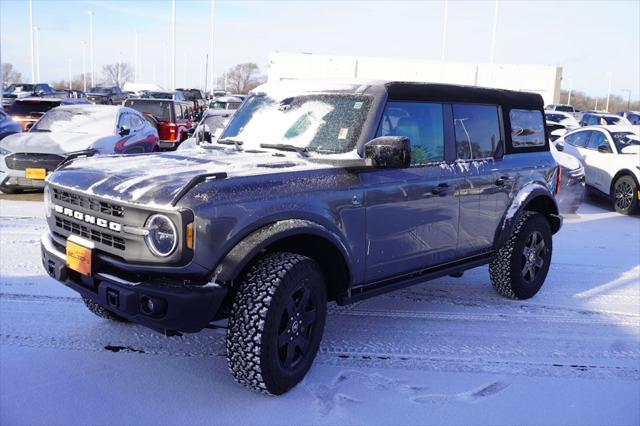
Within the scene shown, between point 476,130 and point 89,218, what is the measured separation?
10.6 feet

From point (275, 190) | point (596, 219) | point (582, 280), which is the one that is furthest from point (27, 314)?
point (596, 219)

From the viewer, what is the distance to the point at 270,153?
446 cm

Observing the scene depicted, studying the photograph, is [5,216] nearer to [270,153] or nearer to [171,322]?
[270,153]

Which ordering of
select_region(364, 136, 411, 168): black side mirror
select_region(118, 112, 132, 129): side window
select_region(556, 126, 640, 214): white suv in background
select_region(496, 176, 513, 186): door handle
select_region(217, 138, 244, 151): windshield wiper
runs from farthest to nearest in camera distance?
select_region(556, 126, 640, 214): white suv in background, select_region(118, 112, 132, 129): side window, select_region(496, 176, 513, 186): door handle, select_region(217, 138, 244, 151): windshield wiper, select_region(364, 136, 411, 168): black side mirror

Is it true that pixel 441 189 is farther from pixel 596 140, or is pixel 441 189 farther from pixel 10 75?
pixel 10 75

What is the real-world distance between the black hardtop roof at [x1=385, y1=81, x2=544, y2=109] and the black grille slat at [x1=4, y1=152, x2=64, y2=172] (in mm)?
7089

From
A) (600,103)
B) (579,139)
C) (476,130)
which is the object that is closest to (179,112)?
(579,139)

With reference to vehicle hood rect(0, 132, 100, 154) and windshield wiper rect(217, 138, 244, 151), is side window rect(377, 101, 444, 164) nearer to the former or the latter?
windshield wiper rect(217, 138, 244, 151)

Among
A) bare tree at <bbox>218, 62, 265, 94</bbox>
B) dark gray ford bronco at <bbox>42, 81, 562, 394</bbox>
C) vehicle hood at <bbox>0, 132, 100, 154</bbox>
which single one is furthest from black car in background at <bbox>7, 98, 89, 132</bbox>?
bare tree at <bbox>218, 62, 265, 94</bbox>

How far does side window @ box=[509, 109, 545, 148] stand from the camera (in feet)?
18.7

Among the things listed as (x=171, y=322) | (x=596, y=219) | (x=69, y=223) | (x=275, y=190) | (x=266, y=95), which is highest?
(x=266, y=95)

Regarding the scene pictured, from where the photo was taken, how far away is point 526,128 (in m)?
5.89

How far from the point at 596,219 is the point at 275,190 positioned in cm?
923

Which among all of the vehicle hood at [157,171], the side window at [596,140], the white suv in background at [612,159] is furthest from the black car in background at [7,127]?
the side window at [596,140]
